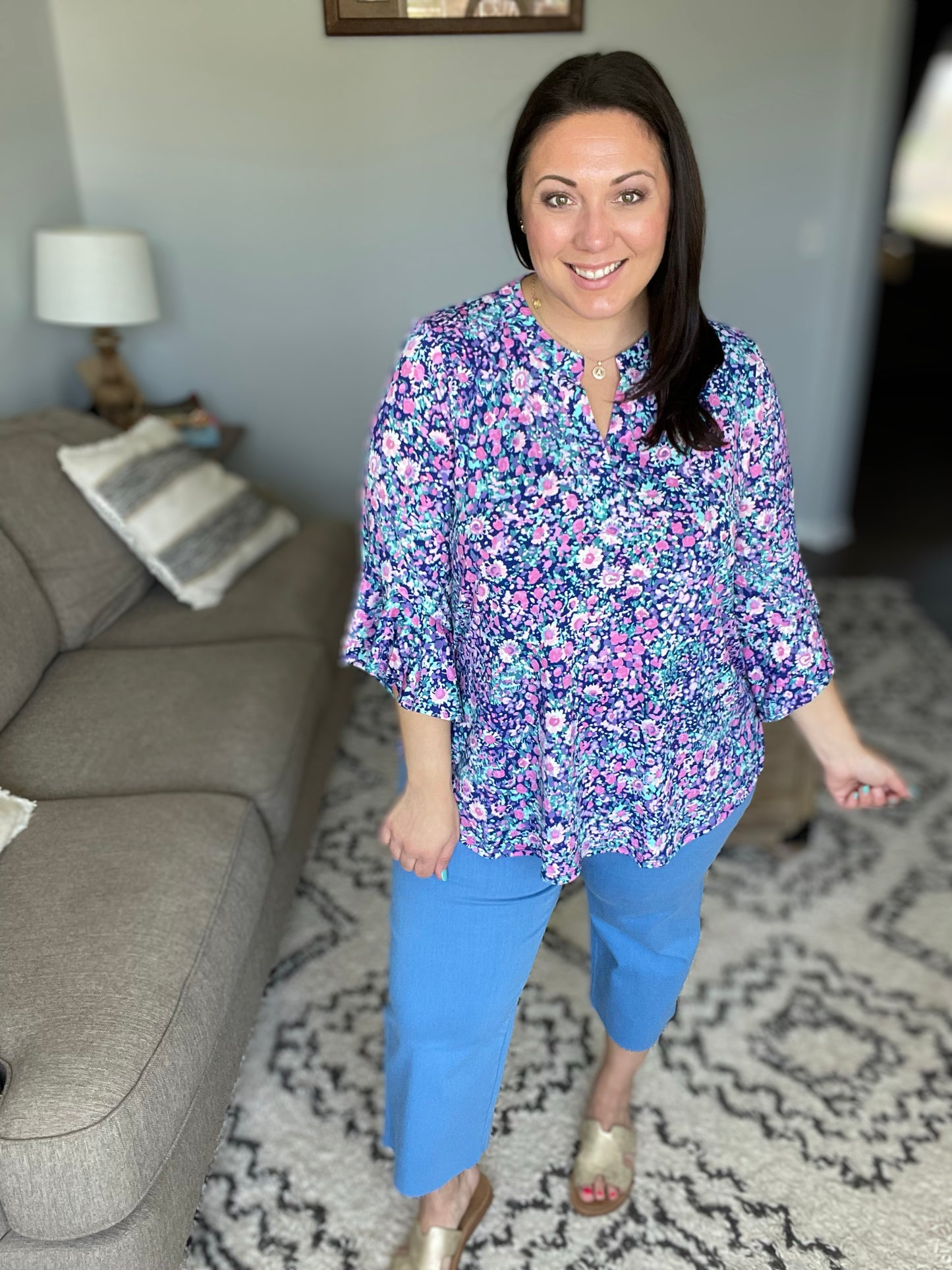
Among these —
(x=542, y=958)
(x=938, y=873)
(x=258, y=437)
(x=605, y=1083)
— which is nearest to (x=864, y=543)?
(x=938, y=873)

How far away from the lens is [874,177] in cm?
307

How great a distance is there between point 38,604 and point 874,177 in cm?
261

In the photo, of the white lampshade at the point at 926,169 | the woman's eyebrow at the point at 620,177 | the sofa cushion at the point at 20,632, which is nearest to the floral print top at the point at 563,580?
the woman's eyebrow at the point at 620,177

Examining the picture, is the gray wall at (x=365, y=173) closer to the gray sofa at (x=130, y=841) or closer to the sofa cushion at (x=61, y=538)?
Result: the gray sofa at (x=130, y=841)

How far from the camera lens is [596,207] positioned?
89cm

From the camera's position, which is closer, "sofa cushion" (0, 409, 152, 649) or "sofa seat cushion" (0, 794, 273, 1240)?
"sofa seat cushion" (0, 794, 273, 1240)

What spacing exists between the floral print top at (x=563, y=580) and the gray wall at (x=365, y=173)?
663 mm

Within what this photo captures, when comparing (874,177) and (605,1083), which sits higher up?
(874,177)

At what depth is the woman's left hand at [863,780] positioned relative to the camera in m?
1.16

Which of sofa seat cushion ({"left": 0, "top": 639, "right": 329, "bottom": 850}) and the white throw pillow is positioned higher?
the white throw pillow

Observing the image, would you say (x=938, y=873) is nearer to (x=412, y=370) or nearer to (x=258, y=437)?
(x=412, y=370)

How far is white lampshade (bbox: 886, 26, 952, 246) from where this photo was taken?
663 centimetres

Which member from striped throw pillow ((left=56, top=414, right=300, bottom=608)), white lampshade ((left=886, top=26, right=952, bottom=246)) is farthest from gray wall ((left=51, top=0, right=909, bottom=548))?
white lampshade ((left=886, top=26, right=952, bottom=246))

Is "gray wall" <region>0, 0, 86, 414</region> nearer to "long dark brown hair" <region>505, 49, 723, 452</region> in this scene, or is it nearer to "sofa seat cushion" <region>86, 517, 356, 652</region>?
"sofa seat cushion" <region>86, 517, 356, 652</region>
